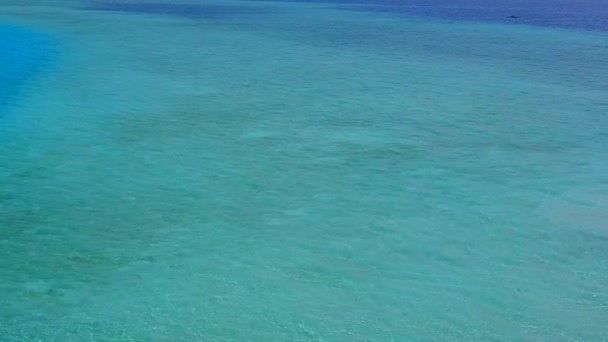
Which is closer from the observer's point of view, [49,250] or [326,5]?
[49,250]

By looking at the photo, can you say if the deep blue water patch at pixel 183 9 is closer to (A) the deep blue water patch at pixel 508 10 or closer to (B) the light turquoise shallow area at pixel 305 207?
(A) the deep blue water patch at pixel 508 10

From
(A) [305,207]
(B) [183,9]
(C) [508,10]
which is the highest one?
(A) [305,207]

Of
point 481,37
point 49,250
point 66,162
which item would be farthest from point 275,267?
point 481,37

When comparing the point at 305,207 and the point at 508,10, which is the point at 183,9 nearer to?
the point at 508,10

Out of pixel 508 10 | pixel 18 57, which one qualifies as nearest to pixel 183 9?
pixel 508 10

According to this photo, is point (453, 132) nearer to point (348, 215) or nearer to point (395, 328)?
point (348, 215)

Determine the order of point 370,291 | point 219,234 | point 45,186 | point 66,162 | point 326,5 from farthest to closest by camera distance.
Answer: point 326,5, point 66,162, point 45,186, point 219,234, point 370,291

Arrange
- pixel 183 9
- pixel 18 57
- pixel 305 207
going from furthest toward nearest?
pixel 183 9, pixel 18 57, pixel 305 207
